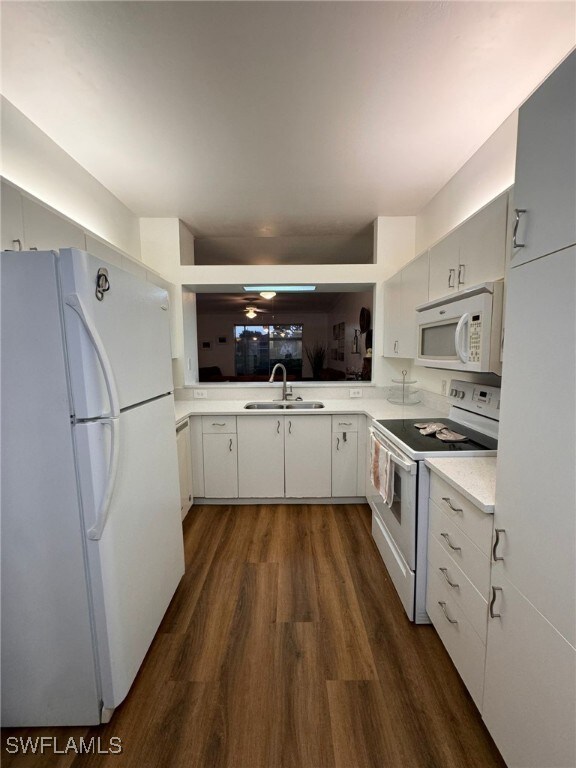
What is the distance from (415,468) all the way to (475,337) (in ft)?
2.27

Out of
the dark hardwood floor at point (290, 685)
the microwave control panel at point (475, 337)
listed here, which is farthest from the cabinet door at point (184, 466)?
the microwave control panel at point (475, 337)

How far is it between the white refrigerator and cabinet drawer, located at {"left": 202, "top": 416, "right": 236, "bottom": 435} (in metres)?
1.47

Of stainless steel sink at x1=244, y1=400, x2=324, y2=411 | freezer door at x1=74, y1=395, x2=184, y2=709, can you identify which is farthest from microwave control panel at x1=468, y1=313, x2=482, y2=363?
stainless steel sink at x1=244, y1=400, x2=324, y2=411

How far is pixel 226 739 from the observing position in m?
1.14

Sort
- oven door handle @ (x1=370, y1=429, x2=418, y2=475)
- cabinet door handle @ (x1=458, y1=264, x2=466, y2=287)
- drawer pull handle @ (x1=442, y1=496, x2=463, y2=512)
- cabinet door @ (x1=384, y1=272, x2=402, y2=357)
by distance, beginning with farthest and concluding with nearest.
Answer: cabinet door @ (x1=384, y1=272, x2=402, y2=357) → cabinet door handle @ (x1=458, y1=264, x2=466, y2=287) → oven door handle @ (x1=370, y1=429, x2=418, y2=475) → drawer pull handle @ (x1=442, y1=496, x2=463, y2=512)

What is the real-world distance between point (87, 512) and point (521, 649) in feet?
4.63

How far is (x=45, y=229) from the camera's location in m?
1.49

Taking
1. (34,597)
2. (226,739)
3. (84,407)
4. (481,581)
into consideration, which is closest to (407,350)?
(481,581)

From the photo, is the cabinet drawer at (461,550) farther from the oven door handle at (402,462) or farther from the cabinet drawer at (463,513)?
the oven door handle at (402,462)

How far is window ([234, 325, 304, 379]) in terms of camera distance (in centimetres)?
720

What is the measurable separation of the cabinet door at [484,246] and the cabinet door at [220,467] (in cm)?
208

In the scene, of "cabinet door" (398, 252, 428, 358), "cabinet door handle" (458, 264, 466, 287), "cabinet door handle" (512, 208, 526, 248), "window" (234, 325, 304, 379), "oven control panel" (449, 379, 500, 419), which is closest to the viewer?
"cabinet door handle" (512, 208, 526, 248)

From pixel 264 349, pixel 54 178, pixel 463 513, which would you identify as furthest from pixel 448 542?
pixel 264 349

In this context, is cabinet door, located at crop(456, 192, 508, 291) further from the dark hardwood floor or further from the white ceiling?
the dark hardwood floor
